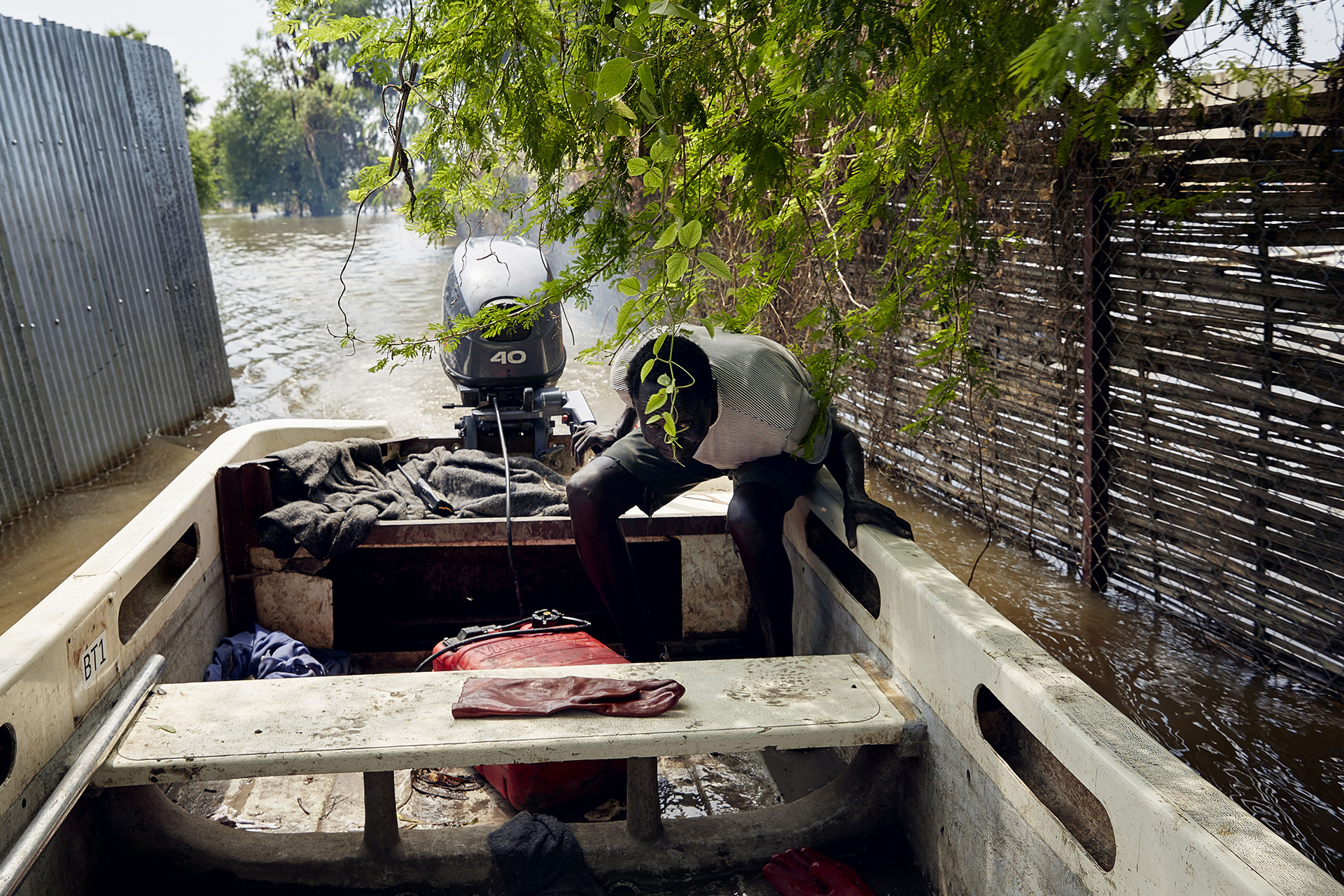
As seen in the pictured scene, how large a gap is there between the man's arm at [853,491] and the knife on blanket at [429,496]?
5.04 feet

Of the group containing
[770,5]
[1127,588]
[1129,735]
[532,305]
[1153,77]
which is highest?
[770,5]

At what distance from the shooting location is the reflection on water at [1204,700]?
2.85 m

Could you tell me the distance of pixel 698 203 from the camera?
2234 mm

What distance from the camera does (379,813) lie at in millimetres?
2043

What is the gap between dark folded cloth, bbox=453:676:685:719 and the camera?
201 centimetres

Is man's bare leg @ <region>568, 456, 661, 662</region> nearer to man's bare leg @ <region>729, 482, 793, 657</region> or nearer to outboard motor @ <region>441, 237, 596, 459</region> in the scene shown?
man's bare leg @ <region>729, 482, 793, 657</region>

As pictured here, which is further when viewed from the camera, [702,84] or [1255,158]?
[1255,158]

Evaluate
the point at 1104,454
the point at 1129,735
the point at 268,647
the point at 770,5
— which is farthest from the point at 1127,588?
the point at 268,647

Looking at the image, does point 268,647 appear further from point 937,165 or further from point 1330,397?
point 1330,397

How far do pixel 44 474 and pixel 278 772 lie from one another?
219 inches

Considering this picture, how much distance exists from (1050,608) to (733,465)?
2264mm

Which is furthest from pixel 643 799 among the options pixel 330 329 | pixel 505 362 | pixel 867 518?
pixel 330 329

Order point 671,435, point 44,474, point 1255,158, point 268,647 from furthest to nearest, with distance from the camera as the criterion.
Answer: point 44,474, point 1255,158, point 268,647, point 671,435

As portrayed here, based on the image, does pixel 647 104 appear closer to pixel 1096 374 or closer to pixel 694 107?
pixel 694 107
